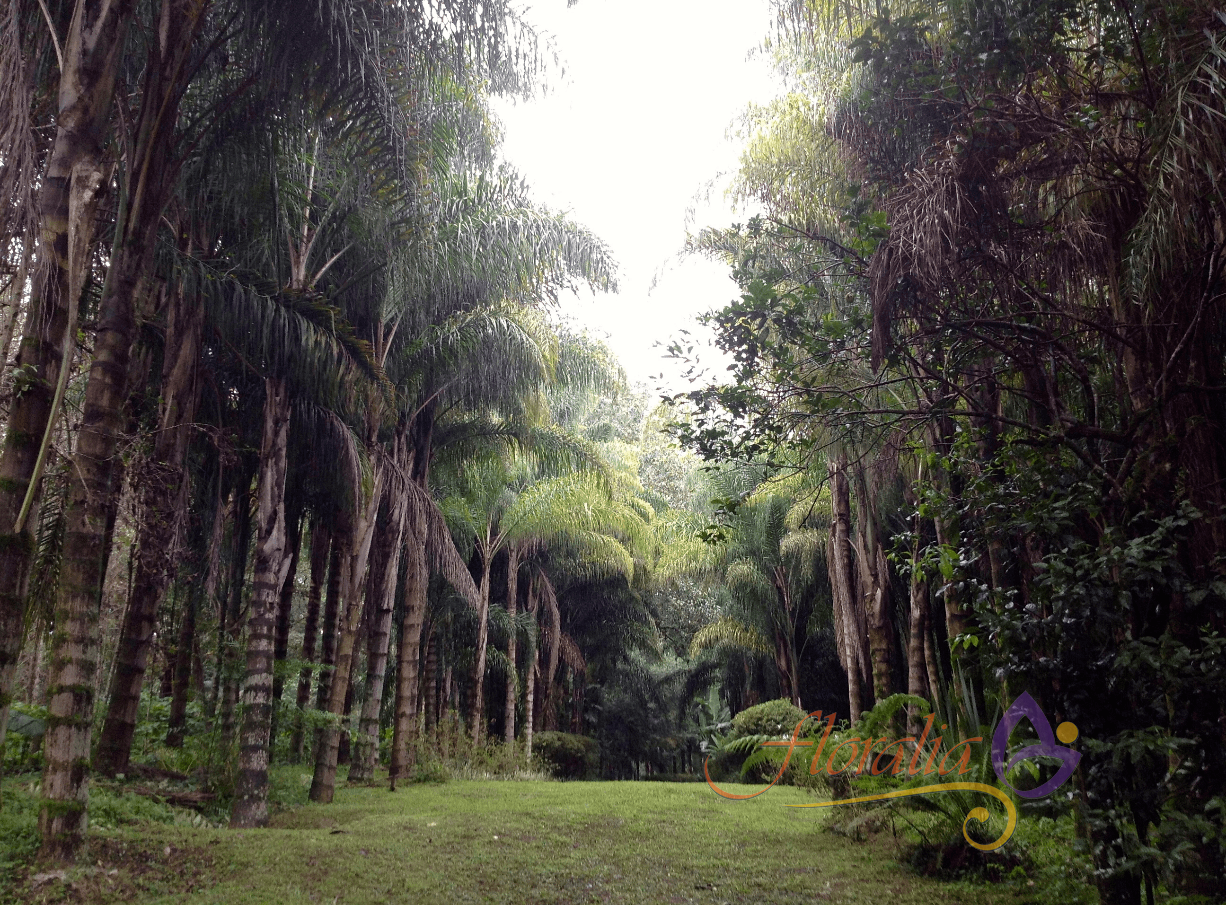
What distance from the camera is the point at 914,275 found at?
14.4 ft

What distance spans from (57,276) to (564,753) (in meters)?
16.3

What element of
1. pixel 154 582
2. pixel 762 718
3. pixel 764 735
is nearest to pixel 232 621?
pixel 154 582

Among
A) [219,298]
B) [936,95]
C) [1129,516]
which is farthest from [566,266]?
[1129,516]

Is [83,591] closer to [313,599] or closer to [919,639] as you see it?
[313,599]

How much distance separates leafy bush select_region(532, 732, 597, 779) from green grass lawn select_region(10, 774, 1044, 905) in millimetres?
9616

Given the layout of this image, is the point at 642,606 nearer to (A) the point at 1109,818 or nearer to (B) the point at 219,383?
(B) the point at 219,383

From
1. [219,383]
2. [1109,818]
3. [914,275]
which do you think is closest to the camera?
[1109,818]

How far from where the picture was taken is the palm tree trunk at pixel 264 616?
7.02 metres

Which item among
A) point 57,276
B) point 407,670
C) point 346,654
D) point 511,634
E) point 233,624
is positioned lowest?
point 407,670

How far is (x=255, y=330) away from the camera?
284 inches

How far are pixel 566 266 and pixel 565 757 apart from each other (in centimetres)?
1222

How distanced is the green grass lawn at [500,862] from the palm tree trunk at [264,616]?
1.40 feet

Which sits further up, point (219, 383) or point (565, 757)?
point (219, 383)

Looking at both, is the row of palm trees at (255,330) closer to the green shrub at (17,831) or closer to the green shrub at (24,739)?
the green shrub at (17,831)
